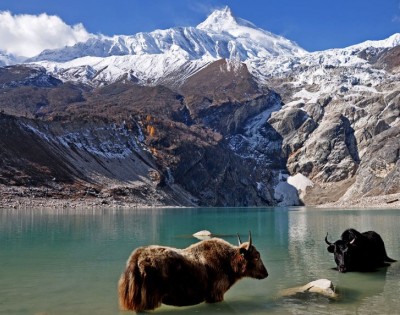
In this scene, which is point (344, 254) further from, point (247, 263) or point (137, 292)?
point (137, 292)

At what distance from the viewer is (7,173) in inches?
4850

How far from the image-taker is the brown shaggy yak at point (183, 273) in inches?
498

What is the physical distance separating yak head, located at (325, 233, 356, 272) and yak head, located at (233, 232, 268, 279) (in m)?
8.54

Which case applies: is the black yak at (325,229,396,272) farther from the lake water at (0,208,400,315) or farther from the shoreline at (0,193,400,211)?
the shoreline at (0,193,400,211)

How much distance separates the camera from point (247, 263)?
14.8 m

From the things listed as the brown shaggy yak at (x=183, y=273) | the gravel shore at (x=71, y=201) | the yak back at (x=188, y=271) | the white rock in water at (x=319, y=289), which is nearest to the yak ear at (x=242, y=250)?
the brown shaggy yak at (x=183, y=273)

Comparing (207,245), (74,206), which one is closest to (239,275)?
(207,245)

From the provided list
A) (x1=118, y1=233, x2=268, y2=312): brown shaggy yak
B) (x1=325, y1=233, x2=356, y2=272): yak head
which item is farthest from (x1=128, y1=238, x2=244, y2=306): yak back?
(x1=325, y1=233, x2=356, y2=272): yak head

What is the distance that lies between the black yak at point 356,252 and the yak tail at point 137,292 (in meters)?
12.1

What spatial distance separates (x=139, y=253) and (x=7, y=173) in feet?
393

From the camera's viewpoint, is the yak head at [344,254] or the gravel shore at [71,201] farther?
the gravel shore at [71,201]

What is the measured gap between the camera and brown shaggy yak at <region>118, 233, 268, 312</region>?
1266cm

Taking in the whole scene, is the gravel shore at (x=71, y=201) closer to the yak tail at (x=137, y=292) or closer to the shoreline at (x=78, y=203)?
the shoreline at (x=78, y=203)

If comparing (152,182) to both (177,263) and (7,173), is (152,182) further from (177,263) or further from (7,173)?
(177,263)
